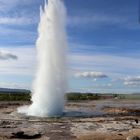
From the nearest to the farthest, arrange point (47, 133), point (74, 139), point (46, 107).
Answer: point (74, 139)
point (47, 133)
point (46, 107)

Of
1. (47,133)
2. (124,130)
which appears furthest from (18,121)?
(124,130)

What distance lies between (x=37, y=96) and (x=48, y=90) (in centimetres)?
173

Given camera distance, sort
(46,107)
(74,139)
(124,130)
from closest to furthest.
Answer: (74,139) < (124,130) < (46,107)

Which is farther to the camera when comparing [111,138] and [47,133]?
[47,133]

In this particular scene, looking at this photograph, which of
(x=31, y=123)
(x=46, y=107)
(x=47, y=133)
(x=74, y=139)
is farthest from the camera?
(x=46, y=107)

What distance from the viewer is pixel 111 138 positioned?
81.1ft

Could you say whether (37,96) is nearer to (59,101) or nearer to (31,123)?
(59,101)

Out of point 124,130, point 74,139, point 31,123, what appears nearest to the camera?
point 74,139

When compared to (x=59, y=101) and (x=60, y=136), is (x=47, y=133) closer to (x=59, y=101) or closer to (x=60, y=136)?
(x=60, y=136)

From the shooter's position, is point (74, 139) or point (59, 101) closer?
point (74, 139)

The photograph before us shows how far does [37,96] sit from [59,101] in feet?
8.66

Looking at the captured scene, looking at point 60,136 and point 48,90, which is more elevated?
point 48,90

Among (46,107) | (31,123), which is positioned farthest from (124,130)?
(46,107)

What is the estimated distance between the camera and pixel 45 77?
42.7 meters
